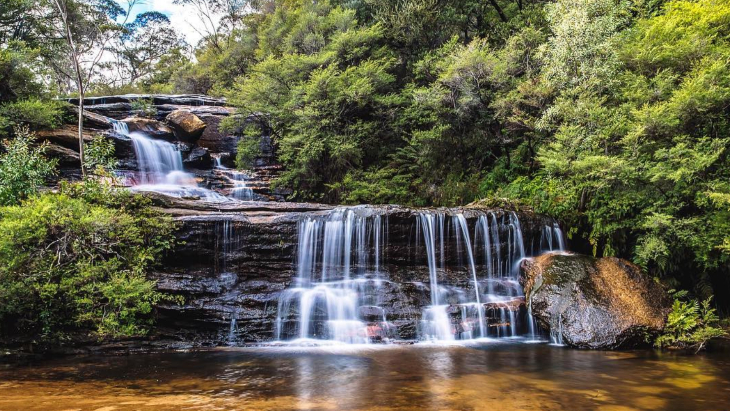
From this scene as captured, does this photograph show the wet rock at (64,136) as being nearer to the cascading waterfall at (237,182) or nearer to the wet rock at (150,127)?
the wet rock at (150,127)

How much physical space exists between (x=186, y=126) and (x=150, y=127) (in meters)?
1.75

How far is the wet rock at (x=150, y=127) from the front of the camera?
1975 cm

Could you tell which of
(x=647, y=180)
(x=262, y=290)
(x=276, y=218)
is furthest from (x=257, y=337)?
(x=647, y=180)

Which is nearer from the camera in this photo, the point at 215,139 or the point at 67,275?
the point at 67,275

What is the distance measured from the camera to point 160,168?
60.0ft

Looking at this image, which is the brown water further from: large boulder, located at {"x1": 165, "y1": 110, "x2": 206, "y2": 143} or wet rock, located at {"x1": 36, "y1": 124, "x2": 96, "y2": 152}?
large boulder, located at {"x1": 165, "y1": 110, "x2": 206, "y2": 143}

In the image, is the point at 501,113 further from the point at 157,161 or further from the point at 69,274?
the point at 157,161

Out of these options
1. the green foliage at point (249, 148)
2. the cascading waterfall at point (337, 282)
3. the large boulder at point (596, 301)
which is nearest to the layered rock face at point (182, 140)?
the green foliage at point (249, 148)

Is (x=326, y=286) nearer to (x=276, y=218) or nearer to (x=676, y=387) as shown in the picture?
(x=276, y=218)

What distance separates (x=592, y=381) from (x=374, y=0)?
1913 centimetres

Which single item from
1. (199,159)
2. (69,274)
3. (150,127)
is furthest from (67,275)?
(150,127)

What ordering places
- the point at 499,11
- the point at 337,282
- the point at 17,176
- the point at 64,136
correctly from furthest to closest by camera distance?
the point at 499,11
the point at 64,136
the point at 337,282
the point at 17,176

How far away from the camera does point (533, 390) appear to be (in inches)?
213

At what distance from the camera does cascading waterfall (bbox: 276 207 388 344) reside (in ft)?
29.0
